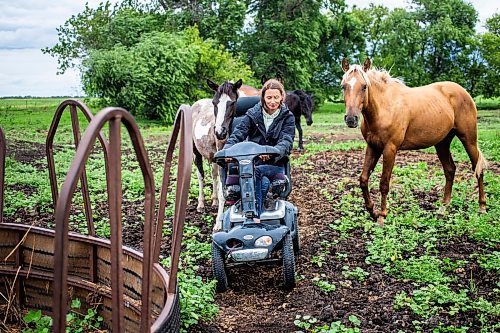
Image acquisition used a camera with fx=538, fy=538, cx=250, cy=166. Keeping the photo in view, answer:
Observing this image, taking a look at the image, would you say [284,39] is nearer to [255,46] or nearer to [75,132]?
[255,46]

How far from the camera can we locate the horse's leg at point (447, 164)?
7691mm

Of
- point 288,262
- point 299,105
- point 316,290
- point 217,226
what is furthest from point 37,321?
point 299,105

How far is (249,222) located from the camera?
482cm

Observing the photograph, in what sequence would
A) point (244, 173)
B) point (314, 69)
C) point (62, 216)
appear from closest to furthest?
point (62, 216) → point (244, 173) → point (314, 69)

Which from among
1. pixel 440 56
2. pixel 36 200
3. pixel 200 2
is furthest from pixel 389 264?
pixel 440 56

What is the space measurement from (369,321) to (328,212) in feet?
11.1

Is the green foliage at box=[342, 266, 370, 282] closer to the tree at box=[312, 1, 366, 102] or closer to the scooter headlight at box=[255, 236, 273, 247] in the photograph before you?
the scooter headlight at box=[255, 236, 273, 247]

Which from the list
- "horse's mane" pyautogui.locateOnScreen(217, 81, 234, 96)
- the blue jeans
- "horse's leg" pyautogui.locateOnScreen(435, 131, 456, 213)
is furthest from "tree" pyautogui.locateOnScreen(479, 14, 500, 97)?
the blue jeans

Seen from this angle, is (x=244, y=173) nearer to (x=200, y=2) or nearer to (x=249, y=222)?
(x=249, y=222)

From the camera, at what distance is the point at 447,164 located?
799 centimetres

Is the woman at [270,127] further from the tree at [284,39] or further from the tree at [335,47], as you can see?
the tree at [335,47]

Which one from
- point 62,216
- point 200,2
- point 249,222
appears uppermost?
point 200,2

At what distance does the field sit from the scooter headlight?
50cm

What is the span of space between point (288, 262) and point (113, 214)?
297cm
